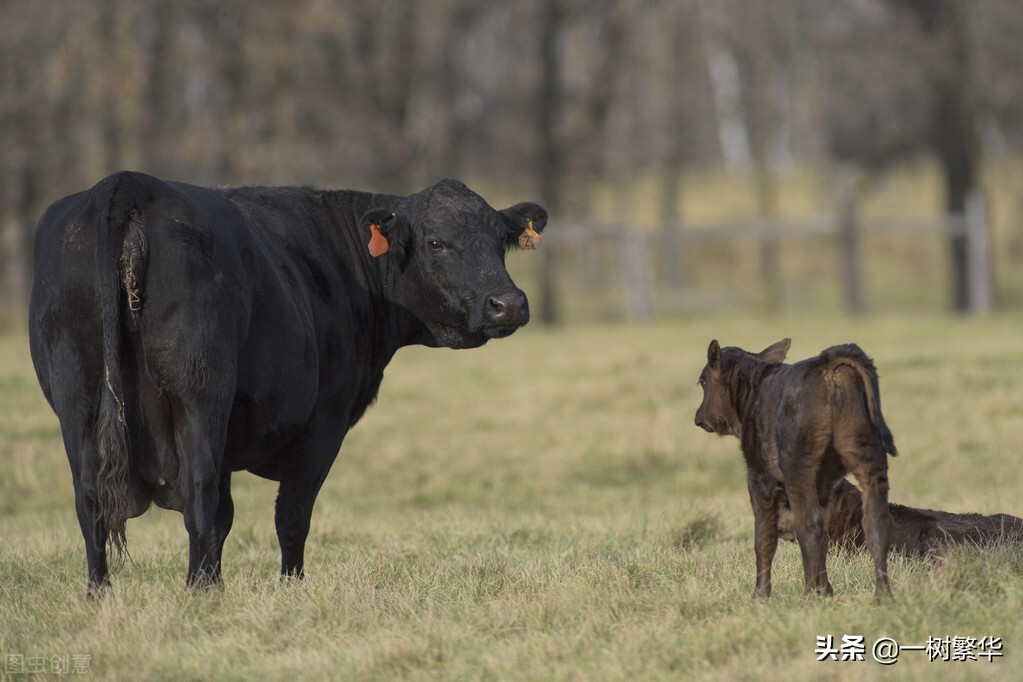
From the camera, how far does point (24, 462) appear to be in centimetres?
1105

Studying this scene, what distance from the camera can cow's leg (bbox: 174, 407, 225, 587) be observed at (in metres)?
5.21

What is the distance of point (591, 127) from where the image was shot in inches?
1224

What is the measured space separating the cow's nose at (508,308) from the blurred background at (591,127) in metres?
16.8

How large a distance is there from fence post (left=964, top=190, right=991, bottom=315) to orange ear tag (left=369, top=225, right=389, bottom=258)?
1672cm

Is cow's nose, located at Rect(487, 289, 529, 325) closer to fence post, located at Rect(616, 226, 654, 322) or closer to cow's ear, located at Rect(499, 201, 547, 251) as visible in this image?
cow's ear, located at Rect(499, 201, 547, 251)

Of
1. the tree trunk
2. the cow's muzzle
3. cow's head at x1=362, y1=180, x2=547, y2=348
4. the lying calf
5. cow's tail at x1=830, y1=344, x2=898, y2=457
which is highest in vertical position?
the tree trunk

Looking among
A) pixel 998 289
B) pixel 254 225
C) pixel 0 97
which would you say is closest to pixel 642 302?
pixel 998 289

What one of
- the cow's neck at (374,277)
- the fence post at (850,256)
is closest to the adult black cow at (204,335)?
the cow's neck at (374,277)

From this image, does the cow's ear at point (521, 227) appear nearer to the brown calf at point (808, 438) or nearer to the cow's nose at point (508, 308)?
the cow's nose at point (508, 308)

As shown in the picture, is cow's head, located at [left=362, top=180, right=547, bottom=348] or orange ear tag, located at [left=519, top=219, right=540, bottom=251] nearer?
cow's head, located at [left=362, top=180, right=547, bottom=348]

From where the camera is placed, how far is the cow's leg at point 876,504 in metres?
4.68

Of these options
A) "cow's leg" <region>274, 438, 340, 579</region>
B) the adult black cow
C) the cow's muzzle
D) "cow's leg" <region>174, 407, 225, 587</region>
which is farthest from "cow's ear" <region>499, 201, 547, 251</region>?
"cow's leg" <region>174, 407, 225, 587</region>

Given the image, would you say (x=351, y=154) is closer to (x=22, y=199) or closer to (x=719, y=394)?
(x=22, y=199)

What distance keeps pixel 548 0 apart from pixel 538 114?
227cm
